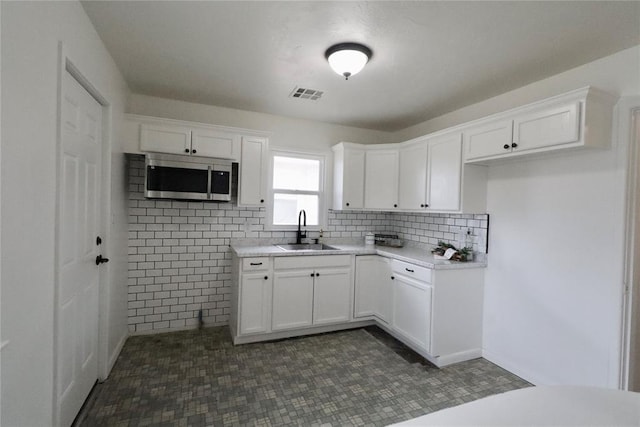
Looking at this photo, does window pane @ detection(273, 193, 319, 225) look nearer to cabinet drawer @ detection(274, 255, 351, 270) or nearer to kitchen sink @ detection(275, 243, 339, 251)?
kitchen sink @ detection(275, 243, 339, 251)

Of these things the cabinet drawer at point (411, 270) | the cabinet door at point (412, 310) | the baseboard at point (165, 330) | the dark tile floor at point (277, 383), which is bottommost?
the dark tile floor at point (277, 383)

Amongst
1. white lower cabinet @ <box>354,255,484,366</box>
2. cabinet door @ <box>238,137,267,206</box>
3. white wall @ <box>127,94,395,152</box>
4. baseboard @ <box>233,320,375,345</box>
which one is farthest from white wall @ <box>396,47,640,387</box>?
cabinet door @ <box>238,137,267,206</box>

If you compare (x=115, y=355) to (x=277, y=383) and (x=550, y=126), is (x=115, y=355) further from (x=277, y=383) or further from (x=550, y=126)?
(x=550, y=126)

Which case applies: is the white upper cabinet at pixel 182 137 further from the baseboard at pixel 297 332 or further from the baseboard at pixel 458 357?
the baseboard at pixel 458 357

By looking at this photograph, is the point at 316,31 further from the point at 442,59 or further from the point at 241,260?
the point at 241,260

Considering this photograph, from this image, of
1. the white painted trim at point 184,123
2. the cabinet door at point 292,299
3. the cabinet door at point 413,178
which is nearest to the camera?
the white painted trim at point 184,123

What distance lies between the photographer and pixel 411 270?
10.1ft

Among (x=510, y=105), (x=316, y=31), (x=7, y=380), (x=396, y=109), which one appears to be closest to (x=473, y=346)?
(x=510, y=105)

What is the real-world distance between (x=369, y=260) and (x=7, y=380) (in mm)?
3044

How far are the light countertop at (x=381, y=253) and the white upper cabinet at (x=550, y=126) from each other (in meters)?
1.01

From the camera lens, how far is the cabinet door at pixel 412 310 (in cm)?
287

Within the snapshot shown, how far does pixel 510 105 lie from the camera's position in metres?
2.82

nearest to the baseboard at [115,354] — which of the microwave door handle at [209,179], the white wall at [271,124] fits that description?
the microwave door handle at [209,179]

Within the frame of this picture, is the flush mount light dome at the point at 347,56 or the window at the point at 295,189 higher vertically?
the flush mount light dome at the point at 347,56
